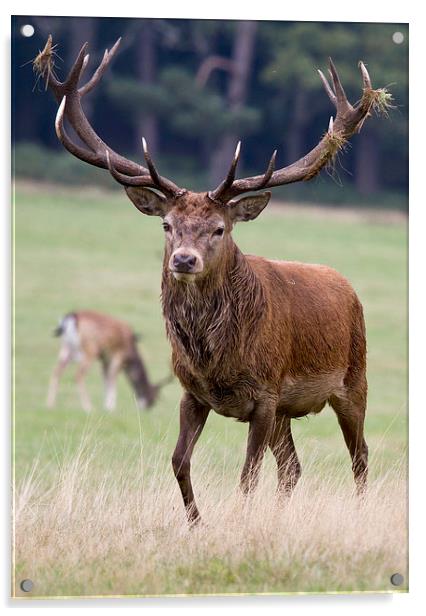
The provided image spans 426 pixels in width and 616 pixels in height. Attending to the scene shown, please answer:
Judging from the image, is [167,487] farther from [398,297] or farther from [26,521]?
[398,297]

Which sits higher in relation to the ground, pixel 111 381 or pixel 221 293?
pixel 221 293

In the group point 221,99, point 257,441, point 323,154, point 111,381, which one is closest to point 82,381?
point 111,381

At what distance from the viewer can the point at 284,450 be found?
6.98 m

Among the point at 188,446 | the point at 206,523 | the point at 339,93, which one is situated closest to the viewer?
the point at 206,523

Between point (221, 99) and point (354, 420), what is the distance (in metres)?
2.89

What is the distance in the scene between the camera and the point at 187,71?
8.58 m

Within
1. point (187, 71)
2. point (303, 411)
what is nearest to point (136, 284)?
point (187, 71)

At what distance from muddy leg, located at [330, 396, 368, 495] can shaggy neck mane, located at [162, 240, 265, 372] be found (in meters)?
0.88

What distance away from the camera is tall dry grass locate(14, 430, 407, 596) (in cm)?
590

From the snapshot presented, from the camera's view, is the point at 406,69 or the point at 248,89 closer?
the point at 406,69

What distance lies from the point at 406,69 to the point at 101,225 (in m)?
7.31

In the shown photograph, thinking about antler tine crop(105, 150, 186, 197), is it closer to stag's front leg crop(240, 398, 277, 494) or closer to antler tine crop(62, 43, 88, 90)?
antler tine crop(62, 43, 88, 90)

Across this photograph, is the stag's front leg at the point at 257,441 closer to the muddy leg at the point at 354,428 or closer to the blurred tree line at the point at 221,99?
the muddy leg at the point at 354,428
